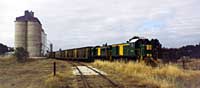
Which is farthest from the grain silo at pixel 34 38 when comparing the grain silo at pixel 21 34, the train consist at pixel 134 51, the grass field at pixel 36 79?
the grass field at pixel 36 79

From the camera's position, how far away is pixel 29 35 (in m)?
93.5

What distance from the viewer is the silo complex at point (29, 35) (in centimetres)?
9300

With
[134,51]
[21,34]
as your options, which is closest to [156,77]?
[134,51]

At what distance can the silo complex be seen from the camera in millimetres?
93000

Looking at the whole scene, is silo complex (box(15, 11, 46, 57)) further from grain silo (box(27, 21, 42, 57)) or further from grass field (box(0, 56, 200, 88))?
grass field (box(0, 56, 200, 88))

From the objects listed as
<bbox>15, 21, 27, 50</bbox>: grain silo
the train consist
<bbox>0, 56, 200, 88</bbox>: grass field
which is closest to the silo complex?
<bbox>15, 21, 27, 50</bbox>: grain silo

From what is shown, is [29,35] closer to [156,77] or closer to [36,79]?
[36,79]

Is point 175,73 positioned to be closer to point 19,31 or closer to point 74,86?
point 74,86

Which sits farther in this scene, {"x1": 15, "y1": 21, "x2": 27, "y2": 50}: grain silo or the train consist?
{"x1": 15, "y1": 21, "x2": 27, "y2": 50}: grain silo

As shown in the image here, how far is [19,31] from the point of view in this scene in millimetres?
95062

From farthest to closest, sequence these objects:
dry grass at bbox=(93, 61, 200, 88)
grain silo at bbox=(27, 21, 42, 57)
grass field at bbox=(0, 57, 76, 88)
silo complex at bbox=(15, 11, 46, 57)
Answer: silo complex at bbox=(15, 11, 46, 57)
grain silo at bbox=(27, 21, 42, 57)
grass field at bbox=(0, 57, 76, 88)
dry grass at bbox=(93, 61, 200, 88)

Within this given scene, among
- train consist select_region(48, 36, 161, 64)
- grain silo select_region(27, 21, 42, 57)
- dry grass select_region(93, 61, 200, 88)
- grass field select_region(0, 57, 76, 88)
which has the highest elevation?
grain silo select_region(27, 21, 42, 57)

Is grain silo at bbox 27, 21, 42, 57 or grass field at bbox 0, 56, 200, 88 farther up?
grain silo at bbox 27, 21, 42, 57

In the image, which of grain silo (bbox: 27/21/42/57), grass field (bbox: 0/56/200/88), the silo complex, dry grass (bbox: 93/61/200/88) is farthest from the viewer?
the silo complex
